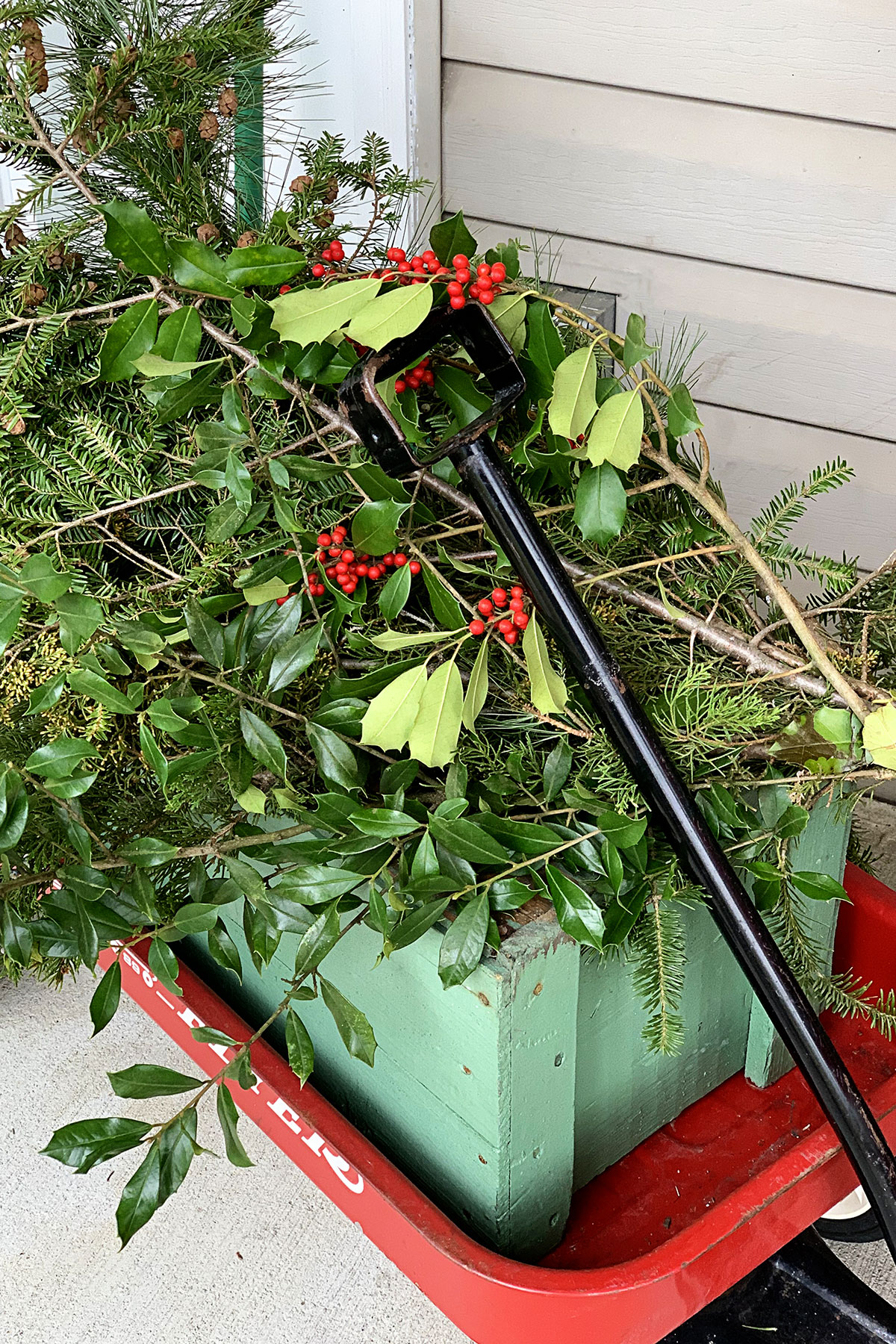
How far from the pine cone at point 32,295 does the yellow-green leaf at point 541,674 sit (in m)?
0.29

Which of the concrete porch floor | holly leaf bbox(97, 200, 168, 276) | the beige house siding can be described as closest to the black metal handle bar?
holly leaf bbox(97, 200, 168, 276)

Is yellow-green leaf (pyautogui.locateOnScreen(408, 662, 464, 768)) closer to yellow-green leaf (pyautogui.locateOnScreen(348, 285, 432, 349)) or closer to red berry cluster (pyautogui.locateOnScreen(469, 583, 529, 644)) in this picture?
red berry cluster (pyautogui.locateOnScreen(469, 583, 529, 644))

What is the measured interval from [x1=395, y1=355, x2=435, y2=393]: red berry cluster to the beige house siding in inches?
26.4

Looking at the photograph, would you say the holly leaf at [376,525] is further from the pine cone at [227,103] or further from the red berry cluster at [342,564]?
the pine cone at [227,103]

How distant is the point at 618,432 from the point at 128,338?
21 cm

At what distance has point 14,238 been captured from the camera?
59 cm

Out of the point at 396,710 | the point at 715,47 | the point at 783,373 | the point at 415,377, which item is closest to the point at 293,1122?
the point at 396,710

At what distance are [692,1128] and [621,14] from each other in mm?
1051

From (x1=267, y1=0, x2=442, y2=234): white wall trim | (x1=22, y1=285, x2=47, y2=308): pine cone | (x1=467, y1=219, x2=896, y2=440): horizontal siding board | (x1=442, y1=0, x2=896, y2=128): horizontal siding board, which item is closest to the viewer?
(x1=22, y1=285, x2=47, y2=308): pine cone

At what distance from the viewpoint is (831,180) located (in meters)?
1.11

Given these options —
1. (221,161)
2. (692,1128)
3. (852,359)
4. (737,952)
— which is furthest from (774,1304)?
(852,359)

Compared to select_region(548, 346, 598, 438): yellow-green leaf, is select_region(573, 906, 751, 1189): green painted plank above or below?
below

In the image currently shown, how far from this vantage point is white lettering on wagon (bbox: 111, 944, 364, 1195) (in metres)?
0.53

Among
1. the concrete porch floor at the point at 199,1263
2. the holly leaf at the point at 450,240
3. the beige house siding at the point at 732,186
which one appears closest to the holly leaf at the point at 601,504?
the holly leaf at the point at 450,240
